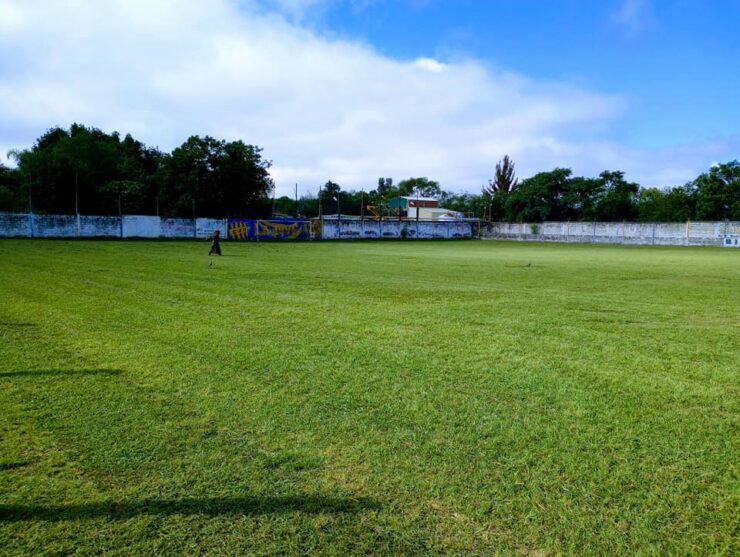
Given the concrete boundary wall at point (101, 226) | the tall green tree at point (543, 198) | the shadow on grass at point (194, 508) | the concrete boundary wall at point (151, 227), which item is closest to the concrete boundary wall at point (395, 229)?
the concrete boundary wall at point (151, 227)

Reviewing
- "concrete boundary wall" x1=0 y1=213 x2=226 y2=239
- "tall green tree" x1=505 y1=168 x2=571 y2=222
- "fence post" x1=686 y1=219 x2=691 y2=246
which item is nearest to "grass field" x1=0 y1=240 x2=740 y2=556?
"concrete boundary wall" x1=0 y1=213 x2=226 y2=239

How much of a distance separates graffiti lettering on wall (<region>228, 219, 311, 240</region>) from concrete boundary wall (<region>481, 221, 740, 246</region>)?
24269 millimetres

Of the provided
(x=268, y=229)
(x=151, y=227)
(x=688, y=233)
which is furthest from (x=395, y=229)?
(x=688, y=233)

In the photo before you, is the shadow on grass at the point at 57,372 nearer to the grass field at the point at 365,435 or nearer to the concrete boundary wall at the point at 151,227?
the grass field at the point at 365,435

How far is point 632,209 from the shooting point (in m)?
60.0

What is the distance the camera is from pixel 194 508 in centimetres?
265

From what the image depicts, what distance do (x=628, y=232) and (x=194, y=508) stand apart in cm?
5076

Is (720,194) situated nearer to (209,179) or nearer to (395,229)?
(395,229)

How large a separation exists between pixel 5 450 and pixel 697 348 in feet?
22.8

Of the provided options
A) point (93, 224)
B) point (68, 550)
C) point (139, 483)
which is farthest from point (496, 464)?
point (93, 224)

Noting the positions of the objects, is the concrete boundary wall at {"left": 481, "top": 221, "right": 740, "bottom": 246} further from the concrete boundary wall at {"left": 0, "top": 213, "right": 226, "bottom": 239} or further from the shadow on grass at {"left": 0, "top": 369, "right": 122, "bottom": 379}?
the shadow on grass at {"left": 0, "top": 369, "right": 122, "bottom": 379}

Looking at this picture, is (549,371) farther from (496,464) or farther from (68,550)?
(68,550)

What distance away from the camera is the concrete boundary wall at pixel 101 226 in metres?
35.5

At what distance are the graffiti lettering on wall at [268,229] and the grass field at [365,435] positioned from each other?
3757 centimetres
